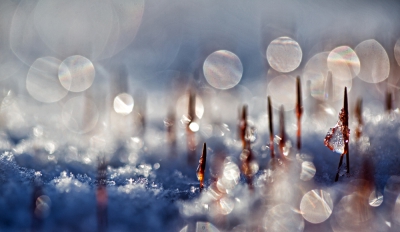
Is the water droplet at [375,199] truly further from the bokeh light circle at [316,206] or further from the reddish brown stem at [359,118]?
the reddish brown stem at [359,118]

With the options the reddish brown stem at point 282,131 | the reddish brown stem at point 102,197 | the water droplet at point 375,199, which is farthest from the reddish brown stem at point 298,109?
the reddish brown stem at point 102,197

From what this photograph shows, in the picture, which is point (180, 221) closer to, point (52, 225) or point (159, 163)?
point (159, 163)

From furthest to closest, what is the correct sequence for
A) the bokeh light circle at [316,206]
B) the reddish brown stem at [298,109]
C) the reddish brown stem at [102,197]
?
the reddish brown stem at [298,109]
the reddish brown stem at [102,197]
the bokeh light circle at [316,206]

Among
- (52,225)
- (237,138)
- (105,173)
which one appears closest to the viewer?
(52,225)

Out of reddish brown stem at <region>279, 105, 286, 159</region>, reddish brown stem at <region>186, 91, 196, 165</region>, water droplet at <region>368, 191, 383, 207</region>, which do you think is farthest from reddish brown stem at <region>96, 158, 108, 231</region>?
water droplet at <region>368, 191, 383, 207</region>

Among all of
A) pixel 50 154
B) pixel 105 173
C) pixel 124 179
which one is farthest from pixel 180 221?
pixel 50 154

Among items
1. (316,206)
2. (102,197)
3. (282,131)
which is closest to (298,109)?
(282,131)

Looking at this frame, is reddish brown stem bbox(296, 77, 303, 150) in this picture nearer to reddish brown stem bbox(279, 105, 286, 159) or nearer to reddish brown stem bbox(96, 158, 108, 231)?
reddish brown stem bbox(279, 105, 286, 159)

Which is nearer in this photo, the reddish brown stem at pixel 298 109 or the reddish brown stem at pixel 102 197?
the reddish brown stem at pixel 102 197
